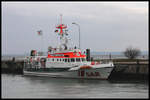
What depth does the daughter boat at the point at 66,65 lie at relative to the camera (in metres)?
37.4

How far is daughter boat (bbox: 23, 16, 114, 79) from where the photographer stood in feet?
123

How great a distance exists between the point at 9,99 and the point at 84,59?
1822cm

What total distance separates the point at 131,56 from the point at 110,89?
94.7 ft

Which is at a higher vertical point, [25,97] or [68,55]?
[68,55]

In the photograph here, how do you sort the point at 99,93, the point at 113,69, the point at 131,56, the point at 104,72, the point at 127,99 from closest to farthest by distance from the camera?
the point at 127,99, the point at 99,93, the point at 104,72, the point at 113,69, the point at 131,56

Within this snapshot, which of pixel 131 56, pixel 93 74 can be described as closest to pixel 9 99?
pixel 93 74

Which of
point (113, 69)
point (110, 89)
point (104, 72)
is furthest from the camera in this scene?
point (113, 69)

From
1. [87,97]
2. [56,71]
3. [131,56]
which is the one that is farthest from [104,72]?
[131,56]

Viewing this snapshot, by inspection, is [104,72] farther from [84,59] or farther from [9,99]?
[9,99]

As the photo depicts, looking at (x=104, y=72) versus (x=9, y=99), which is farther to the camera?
(x=104, y=72)

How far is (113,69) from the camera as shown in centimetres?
3988

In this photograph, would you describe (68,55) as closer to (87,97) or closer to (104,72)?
(104,72)

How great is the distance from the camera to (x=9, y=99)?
24.4 meters

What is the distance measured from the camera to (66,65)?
40.4 meters
